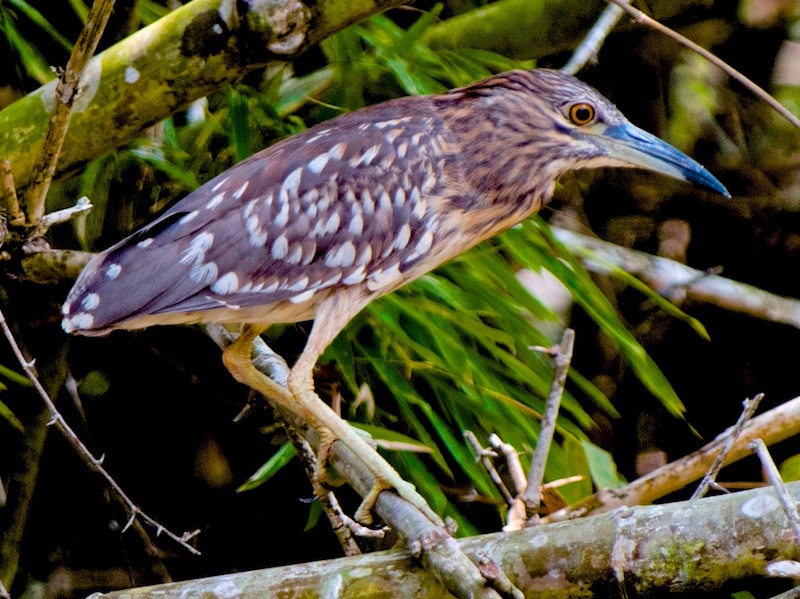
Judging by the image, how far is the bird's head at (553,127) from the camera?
1.41 metres

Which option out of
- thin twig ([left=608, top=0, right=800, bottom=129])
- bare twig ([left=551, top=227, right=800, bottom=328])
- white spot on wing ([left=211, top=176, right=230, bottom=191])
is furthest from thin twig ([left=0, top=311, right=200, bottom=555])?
bare twig ([left=551, top=227, right=800, bottom=328])

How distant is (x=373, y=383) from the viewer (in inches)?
67.8

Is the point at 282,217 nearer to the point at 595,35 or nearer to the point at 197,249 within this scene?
the point at 197,249

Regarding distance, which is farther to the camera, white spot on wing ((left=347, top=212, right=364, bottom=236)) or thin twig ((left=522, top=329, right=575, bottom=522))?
white spot on wing ((left=347, top=212, right=364, bottom=236))

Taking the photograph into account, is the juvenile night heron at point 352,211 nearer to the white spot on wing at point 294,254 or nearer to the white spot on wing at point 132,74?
the white spot on wing at point 294,254

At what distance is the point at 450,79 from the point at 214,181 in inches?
24.2

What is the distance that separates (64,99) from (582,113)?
2.26 ft

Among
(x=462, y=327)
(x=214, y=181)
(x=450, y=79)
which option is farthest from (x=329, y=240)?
(x=450, y=79)

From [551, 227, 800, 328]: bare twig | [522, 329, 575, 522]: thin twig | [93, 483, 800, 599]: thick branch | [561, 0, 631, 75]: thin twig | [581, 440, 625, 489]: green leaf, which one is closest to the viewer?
A: [93, 483, 800, 599]: thick branch

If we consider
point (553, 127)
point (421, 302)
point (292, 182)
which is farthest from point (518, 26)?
point (292, 182)

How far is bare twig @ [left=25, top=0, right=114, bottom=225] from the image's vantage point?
Answer: 41.7 inches

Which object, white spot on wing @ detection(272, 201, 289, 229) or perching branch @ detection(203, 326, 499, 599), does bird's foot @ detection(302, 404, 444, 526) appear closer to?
perching branch @ detection(203, 326, 499, 599)

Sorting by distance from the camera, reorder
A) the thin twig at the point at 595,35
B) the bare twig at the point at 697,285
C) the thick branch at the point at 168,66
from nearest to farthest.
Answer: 1. the thick branch at the point at 168,66
2. the thin twig at the point at 595,35
3. the bare twig at the point at 697,285

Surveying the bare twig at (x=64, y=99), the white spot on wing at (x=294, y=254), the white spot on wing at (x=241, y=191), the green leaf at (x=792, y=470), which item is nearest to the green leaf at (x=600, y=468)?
the green leaf at (x=792, y=470)
